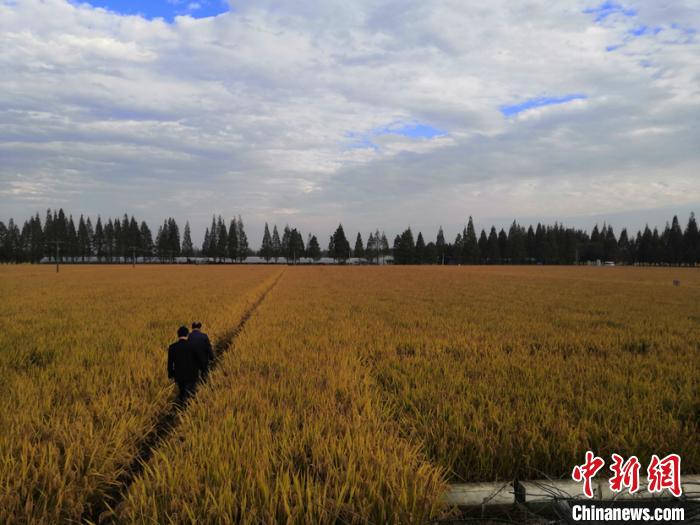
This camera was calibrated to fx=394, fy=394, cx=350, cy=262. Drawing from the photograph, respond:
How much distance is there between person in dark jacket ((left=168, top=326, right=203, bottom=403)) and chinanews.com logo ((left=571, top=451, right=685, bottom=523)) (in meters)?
5.18

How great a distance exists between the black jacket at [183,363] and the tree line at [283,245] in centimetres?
13131

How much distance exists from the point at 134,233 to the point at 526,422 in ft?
507

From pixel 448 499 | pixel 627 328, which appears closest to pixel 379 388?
pixel 448 499

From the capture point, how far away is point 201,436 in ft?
12.8

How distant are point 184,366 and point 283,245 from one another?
147 m

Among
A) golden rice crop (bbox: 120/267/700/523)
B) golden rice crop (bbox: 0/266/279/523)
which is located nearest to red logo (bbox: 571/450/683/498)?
golden rice crop (bbox: 120/267/700/523)

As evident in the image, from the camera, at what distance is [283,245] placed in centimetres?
15125

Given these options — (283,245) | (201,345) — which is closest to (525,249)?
(283,245)

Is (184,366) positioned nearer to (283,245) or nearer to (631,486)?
(631,486)

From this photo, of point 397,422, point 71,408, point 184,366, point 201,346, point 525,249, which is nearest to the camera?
point 397,422

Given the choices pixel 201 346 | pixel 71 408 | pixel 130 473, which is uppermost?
pixel 201 346

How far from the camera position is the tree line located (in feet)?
422

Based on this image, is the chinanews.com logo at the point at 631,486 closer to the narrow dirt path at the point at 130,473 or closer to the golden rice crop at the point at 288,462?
the golden rice crop at the point at 288,462

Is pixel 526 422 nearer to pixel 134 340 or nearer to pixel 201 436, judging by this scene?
pixel 201 436
